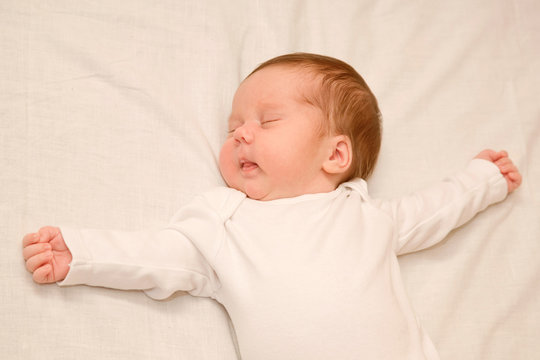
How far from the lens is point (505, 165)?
1.55 m

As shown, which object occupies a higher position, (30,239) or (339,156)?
(339,156)

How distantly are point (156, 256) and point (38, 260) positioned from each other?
0.22 metres

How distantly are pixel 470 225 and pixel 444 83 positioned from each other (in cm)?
44

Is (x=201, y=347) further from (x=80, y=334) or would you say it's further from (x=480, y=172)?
(x=480, y=172)

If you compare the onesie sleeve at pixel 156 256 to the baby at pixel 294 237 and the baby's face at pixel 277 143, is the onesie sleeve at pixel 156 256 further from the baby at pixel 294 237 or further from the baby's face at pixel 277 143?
the baby's face at pixel 277 143

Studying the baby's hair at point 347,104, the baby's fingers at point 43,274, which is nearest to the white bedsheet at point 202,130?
the baby's fingers at point 43,274

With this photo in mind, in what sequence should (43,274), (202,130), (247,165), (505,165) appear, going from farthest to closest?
(505,165), (202,130), (247,165), (43,274)

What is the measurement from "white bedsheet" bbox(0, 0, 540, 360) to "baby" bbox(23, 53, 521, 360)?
7 centimetres

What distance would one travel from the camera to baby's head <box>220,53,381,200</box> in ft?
4.26

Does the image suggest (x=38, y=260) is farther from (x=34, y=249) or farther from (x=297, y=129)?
(x=297, y=129)

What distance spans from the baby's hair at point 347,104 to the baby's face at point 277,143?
0.09 ft

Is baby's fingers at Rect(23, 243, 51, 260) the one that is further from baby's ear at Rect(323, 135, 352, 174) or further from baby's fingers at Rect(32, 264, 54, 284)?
baby's ear at Rect(323, 135, 352, 174)

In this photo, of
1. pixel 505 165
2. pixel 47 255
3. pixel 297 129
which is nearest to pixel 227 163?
pixel 297 129

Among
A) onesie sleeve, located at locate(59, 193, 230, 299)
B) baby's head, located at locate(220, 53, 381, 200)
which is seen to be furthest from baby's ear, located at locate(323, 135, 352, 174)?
onesie sleeve, located at locate(59, 193, 230, 299)
